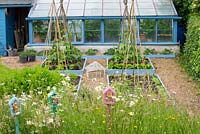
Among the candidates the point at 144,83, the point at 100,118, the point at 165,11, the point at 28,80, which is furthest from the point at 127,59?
the point at 100,118

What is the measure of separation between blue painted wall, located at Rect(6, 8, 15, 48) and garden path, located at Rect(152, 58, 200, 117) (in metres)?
6.79

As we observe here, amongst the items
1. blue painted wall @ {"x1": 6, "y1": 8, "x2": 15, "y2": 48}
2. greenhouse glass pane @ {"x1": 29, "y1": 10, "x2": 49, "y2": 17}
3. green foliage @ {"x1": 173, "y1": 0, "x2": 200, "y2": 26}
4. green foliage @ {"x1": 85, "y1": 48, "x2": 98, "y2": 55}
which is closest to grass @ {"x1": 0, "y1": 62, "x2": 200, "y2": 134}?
green foliage @ {"x1": 85, "y1": 48, "x2": 98, "y2": 55}

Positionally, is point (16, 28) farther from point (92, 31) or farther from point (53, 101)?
point (53, 101)

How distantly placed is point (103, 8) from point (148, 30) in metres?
1.99

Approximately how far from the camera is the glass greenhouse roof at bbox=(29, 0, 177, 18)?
15.0 metres

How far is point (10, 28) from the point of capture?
17.5 metres

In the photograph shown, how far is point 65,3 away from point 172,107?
38.6ft

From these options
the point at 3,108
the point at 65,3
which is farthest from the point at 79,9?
the point at 3,108

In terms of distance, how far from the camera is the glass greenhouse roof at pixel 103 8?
49.3 ft

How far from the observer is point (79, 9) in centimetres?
1547

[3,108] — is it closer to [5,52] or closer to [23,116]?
[23,116]

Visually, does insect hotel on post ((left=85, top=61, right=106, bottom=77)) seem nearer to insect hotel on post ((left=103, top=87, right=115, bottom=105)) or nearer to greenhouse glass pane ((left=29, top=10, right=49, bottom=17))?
greenhouse glass pane ((left=29, top=10, right=49, bottom=17))

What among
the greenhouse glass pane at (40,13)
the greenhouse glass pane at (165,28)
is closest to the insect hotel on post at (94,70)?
the greenhouse glass pane at (165,28)

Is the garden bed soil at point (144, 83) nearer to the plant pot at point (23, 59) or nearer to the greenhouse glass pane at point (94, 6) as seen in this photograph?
the plant pot at point (23, 59)
